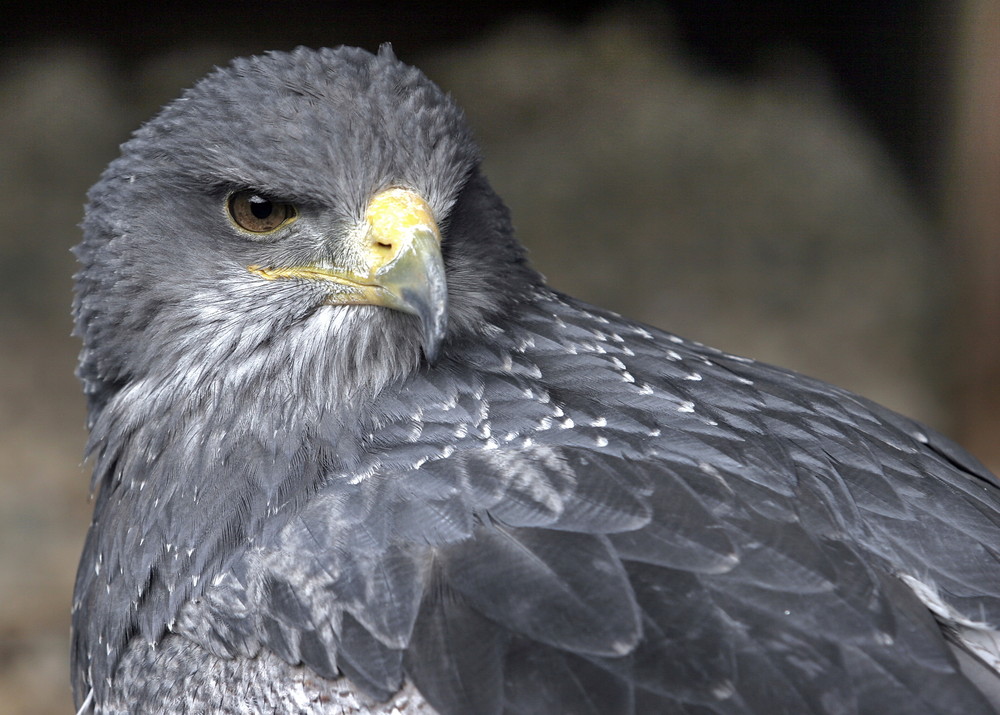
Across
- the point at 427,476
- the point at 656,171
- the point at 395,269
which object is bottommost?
the point at 427,476

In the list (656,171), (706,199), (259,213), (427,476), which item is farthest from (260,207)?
(706,199)

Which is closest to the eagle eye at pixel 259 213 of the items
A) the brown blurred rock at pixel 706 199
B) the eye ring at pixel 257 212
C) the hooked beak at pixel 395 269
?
the eye ring at pixel 257 212

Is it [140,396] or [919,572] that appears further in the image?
[140,396]

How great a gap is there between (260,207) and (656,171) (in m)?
4.69

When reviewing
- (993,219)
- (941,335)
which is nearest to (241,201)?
(993,219)

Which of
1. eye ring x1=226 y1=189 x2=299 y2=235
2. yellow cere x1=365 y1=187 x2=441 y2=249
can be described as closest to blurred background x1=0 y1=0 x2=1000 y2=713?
eye ring x1=226 y1=189 x2=299 y2=235

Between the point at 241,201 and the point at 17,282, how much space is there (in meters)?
4.60

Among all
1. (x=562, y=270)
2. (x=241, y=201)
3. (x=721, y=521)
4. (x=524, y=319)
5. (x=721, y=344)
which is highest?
(x=241, y=201)

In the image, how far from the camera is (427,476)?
2754 mm

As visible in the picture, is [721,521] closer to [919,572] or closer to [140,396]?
[919,572]

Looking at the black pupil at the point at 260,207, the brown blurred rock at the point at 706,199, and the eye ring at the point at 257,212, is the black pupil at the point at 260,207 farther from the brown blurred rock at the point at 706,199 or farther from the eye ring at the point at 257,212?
the brown blurred rock at the point at 706,199

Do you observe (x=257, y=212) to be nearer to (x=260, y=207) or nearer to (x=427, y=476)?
(x=260, y=207)

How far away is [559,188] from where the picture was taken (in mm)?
7312

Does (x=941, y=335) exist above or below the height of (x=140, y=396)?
below
